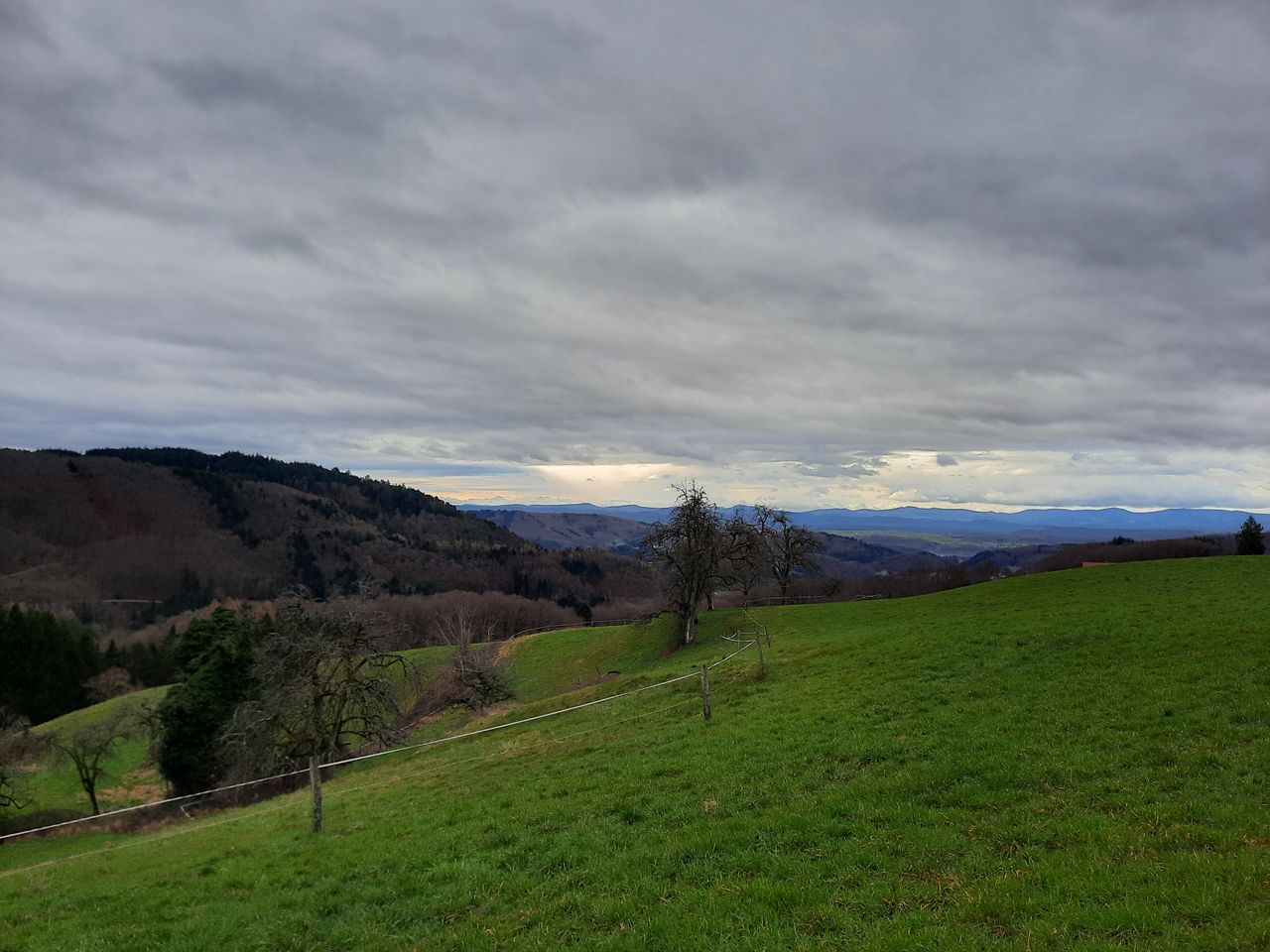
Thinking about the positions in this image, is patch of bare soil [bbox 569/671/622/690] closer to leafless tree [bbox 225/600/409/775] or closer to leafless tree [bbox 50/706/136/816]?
leafless tree [bbox 225/600/409/775]

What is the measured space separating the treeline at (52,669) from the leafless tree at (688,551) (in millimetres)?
70222

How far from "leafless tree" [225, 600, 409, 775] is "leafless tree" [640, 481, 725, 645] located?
2207cm

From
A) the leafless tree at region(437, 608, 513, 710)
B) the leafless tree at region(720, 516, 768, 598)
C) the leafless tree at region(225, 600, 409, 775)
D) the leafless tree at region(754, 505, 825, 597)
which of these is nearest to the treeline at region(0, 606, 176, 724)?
the leafless tree at region(437, 608, 513, 710)

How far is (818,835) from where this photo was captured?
11430 millimetres

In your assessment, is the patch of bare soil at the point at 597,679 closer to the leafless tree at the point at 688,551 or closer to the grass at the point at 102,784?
the leafless tree at the point at 688,551

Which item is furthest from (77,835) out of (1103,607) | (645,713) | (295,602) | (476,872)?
(1103,607)

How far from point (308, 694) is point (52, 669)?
7545 centimetres

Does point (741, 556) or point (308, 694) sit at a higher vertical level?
point (741, 556)

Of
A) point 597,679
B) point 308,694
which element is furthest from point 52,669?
point 597,679

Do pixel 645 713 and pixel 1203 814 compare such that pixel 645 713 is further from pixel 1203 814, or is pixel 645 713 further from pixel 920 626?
pixel 1203 814

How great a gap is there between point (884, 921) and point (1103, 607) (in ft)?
101

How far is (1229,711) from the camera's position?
48.2ft

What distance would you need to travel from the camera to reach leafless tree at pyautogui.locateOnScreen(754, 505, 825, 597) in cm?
7075

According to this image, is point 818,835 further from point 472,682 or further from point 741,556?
point 741,556
